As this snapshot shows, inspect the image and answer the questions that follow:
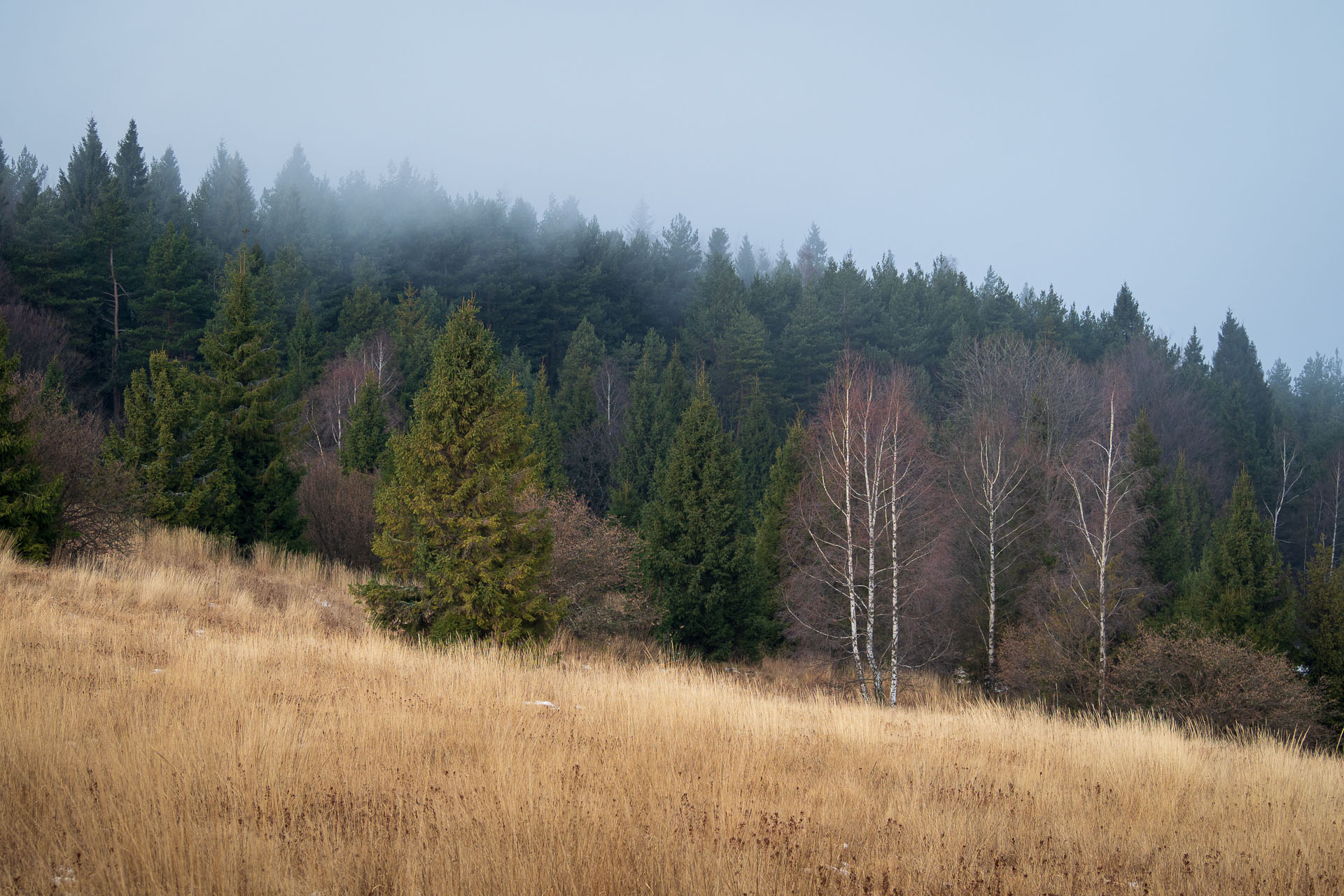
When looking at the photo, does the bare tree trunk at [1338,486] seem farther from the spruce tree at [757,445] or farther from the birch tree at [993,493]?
the spruce tree at [757,445]

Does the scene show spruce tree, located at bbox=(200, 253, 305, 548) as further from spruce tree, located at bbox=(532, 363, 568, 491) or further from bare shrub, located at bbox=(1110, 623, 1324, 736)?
bare shrub, located at bbox=(1110, 623, 1324, 736)

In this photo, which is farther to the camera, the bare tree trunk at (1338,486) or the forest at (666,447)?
the bare tree trunk at (1338,486)

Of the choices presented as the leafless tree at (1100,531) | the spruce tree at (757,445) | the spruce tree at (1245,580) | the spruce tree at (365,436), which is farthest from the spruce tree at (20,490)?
the spruce tree at (757,445)

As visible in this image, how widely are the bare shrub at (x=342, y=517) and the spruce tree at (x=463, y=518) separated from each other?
11458 millimetres

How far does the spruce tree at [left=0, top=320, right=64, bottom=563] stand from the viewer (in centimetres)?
1288

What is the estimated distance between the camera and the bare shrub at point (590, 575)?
64.8 feet

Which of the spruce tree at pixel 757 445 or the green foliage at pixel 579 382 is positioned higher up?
the green foliage at pixel 579 382

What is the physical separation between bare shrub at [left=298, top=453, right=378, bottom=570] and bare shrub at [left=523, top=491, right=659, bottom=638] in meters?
7.80

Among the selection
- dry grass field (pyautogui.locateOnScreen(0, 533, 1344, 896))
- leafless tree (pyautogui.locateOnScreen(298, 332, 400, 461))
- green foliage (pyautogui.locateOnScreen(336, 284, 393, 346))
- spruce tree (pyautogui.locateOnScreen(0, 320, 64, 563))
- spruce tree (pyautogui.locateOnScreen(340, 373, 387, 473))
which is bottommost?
dry grass field (pyautogui.locateOnScreen(0, 533, 1344, 896))

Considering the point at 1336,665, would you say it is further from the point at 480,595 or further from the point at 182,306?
the point at 182,306

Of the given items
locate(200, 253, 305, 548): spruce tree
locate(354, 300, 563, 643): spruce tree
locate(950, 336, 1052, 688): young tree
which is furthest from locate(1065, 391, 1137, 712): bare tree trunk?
locate(200, 253, 305, 548): spruce tree

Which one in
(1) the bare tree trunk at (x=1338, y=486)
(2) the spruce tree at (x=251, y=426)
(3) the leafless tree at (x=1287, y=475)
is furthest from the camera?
(3) the leafless tree at (x=1287, y=475)

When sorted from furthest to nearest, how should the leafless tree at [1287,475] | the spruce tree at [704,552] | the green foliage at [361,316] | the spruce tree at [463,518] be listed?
the leafless tree at [1287,475]
the green foliage at [361,316]
the spruce tree at [704,552]
the spruce tree at [463,518]

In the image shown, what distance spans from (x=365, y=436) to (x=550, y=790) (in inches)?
1174
